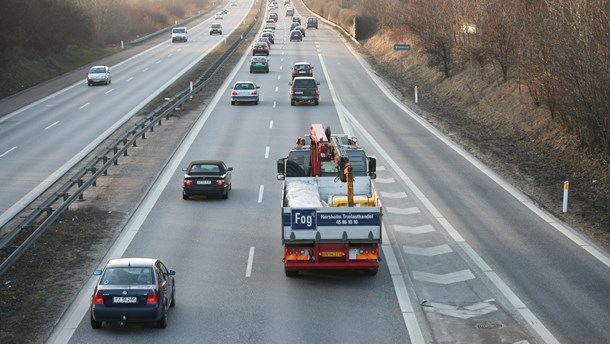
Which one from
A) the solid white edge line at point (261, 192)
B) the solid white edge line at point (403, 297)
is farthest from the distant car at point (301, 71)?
the solid white edge line at point (403, 297)

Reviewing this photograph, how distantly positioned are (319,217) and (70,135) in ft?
87.8

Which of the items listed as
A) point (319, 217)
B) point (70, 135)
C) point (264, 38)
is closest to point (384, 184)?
point (319, 217)

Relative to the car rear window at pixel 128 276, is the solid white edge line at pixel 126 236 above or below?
below

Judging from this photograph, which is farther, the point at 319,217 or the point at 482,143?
the point at 482,143

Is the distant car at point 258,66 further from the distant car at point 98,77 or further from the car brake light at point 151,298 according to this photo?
the car brake light at point 151,298

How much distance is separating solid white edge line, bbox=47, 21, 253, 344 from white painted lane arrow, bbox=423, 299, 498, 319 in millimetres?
7230

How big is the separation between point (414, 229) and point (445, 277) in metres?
4.54

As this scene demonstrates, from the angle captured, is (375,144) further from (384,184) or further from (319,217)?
(319,217)

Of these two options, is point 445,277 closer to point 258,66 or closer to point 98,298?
point 98,298

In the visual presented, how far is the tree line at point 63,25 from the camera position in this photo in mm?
67375

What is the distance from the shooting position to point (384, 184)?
104ft

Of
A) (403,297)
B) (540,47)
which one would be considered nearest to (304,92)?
(540,47)

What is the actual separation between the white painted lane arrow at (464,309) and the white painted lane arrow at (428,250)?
12.9ft

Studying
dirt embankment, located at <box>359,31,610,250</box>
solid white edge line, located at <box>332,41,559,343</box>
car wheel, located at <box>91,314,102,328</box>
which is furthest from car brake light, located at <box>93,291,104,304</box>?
dirt embankment, located at <box>359,31,610,250</box>
